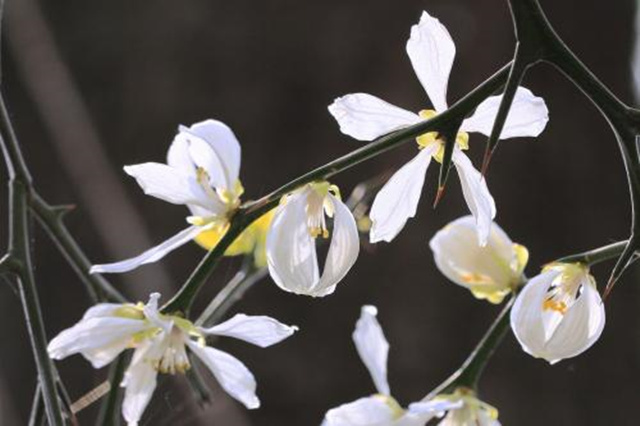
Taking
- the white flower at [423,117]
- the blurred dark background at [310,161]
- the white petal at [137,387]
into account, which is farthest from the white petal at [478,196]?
the blurred dark background at [310,161]

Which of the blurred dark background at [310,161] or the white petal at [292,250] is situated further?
the blurred dark background at [310,161]

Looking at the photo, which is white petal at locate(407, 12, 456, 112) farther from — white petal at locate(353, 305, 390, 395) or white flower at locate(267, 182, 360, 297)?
white petal at locate(353, 305, 390, 395)

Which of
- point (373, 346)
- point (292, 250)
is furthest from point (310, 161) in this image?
point (292, 250)

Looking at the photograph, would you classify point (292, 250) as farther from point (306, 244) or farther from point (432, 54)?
point (432, 54)

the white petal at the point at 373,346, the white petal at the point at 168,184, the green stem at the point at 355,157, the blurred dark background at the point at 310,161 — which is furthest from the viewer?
the blurred dark background at the point at 310,161

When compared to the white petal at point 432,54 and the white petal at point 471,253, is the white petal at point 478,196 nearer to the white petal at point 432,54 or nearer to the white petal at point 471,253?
the white petal at point 432,54

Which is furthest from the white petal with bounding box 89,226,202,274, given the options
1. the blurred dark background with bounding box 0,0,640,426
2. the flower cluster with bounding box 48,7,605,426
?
the blurred dark background with bounding box 0,0,640,426

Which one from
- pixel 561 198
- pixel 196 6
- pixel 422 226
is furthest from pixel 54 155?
pixel 561 198
